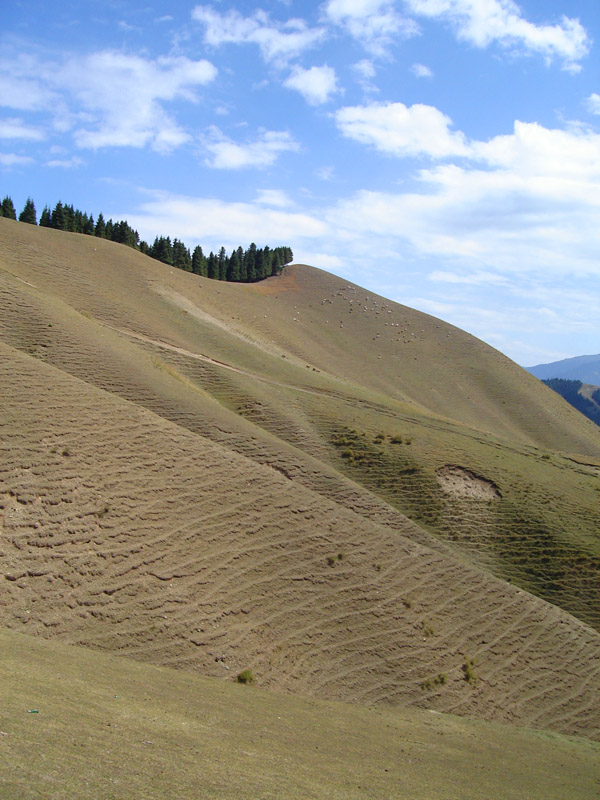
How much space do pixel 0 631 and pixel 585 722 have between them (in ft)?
61.5

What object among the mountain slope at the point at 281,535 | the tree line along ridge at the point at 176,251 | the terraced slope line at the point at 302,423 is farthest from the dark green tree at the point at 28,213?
the mountain slope at the point at 281,535

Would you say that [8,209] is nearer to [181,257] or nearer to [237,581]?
[181,257]

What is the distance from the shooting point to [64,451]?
22484 mm

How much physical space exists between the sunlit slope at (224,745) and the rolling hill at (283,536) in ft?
4.97

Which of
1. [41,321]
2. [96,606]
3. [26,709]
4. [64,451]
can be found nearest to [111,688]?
[26,709]

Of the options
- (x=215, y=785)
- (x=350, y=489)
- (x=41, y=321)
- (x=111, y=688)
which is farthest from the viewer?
(x=41, y=321)

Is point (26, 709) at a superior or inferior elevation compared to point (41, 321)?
inferior

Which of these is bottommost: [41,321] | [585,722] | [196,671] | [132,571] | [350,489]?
[585,722]

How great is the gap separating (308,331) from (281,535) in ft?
212

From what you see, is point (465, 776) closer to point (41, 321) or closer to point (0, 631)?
point (0, 631)

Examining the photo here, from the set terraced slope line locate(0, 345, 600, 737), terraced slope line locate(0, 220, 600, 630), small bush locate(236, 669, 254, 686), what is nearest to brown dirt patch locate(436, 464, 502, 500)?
terraced slope line locate(0, 220, 600, 630)

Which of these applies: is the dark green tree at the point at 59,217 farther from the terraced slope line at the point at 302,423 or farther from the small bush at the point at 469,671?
the small bush at the point at 469,671

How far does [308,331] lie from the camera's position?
8656cm

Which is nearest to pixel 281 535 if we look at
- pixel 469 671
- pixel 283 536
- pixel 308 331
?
pixel 283 536
